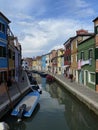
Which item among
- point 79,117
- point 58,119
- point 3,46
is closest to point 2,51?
point 3,46

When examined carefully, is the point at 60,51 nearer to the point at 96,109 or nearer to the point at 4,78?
the point at 4,78

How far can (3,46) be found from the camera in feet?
107

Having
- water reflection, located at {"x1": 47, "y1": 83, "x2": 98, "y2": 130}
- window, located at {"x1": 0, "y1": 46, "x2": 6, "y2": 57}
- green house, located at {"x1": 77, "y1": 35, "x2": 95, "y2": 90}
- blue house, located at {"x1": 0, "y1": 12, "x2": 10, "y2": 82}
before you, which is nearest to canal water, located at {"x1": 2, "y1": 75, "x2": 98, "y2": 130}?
water reflection, located at {"x1": 47, "y1": 83, "x2": 98, "y2": 130}

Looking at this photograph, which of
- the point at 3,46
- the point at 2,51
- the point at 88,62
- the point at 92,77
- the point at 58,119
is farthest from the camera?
the point at 88,62

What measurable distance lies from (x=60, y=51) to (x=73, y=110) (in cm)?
6239

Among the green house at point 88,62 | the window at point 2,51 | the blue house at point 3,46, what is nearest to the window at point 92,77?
the green house at point 88,62

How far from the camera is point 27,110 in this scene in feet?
77.0

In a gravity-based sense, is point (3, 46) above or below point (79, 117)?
above

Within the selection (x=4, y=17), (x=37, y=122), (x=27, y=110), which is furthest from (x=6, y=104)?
(x=4, y=17)

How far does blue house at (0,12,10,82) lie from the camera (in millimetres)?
31656

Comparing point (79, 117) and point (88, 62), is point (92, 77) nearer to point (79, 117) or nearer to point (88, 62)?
point (88, 62)

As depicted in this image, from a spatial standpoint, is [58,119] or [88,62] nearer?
[58,119]

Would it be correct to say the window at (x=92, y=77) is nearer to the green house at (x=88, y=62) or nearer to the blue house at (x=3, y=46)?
the green house at (x=88, y=62)

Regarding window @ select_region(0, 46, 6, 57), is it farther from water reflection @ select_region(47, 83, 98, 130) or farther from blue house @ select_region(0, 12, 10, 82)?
water reflection @ select_region(47, 83, 98, 130)
